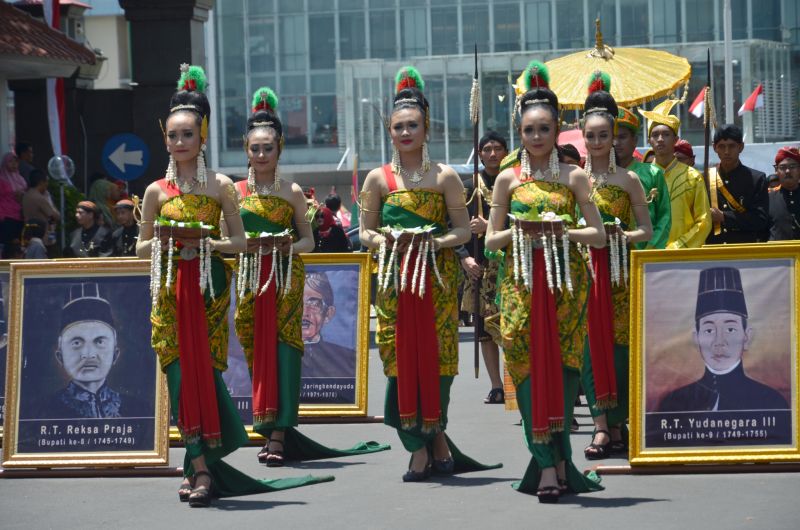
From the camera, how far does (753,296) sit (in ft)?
28.8

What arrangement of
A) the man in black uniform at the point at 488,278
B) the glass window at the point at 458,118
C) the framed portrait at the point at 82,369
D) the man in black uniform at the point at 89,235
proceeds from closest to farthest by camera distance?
1. the framed portrait at the point at 82,369
2. the man in black uniform at the point at 488,278
3. the man in black uniform at the point at 89,235
4. the glass window at the point at 458,118

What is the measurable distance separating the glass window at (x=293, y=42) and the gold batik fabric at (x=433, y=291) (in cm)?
4914

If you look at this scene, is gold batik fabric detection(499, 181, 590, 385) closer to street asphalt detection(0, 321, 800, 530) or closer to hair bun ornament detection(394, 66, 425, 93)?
street asphalt detection(0, 321, 800, 530)

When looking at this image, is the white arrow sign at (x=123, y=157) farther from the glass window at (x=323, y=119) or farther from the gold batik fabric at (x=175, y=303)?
the glass window at (x=323, y=119)

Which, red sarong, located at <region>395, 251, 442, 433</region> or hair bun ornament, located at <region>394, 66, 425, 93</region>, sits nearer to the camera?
red sarong, located at <region>395, 251, 442, 433</region>

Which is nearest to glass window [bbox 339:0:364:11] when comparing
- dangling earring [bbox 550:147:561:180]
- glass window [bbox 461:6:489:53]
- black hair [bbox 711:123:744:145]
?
glass window [bbox 461:6:489:53]

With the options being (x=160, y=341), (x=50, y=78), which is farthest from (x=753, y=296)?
(x=50, y=78)

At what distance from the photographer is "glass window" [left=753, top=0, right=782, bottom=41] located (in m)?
50.7

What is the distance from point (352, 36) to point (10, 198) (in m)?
38.2

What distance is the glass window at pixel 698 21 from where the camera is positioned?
171 feet

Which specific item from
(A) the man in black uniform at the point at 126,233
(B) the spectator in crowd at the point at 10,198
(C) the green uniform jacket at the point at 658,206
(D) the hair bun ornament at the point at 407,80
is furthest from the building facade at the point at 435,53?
(D) the hair bun ornament at the point at 407,80

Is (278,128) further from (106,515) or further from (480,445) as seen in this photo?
(106,515)

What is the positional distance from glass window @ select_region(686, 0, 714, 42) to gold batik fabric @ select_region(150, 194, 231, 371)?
45.1 meters

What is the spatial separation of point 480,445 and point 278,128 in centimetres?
236
